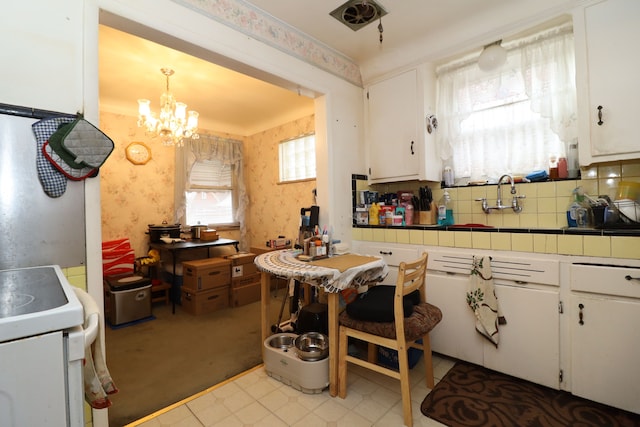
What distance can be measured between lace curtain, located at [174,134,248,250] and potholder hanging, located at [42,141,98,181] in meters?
3.06

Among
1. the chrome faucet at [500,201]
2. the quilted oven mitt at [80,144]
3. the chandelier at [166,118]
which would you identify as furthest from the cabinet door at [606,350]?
the chandelier at [166,118]

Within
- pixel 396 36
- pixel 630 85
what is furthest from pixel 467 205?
pixel 396 36

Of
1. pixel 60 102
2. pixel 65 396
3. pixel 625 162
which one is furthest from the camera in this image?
pixel 625 162

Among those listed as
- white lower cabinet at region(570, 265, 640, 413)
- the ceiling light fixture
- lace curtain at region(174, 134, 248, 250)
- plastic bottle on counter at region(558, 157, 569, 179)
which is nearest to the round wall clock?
lace curtain at region(174, 134, 248, 250)

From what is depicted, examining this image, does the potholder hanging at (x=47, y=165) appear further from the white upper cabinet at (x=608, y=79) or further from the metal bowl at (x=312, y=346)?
the white upper cabinet at (x=608, y=79)

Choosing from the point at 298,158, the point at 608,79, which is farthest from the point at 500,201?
the point at 298,158

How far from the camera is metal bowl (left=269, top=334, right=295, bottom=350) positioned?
207cm

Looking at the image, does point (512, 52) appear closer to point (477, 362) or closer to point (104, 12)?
point (477, 362)

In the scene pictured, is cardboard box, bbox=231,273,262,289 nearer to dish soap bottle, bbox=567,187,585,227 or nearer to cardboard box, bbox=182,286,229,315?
cardboard box, bbox=182,286,229,315

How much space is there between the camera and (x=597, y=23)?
1.75 metres

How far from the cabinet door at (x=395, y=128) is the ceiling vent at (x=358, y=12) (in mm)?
609

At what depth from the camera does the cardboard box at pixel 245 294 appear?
11.2 ft

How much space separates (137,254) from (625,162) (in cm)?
498

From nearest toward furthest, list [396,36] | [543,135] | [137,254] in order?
[543,135] < [396,36] < [137,254]
